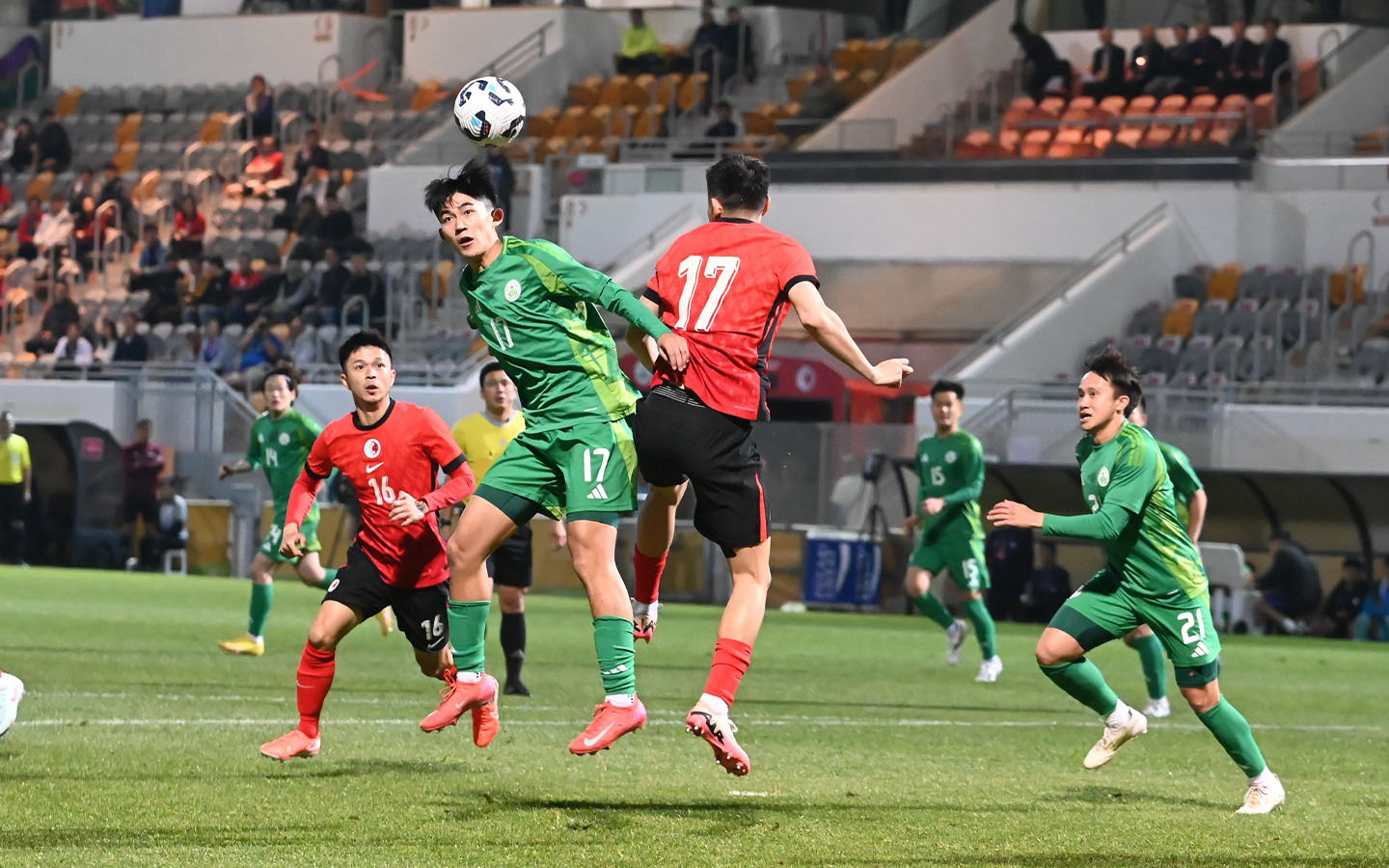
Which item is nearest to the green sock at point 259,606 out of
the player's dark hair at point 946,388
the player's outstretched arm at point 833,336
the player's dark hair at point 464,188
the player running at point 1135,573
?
the player's dark hair at point 946,388

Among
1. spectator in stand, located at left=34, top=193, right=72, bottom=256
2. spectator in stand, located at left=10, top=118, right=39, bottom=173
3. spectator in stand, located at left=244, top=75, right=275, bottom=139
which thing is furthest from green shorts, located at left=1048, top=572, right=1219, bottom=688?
spectator in stand, located at left=10, top=118, right=39, bottom=173

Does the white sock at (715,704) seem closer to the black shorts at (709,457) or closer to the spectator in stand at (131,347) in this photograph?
the black shorts at (709,457)

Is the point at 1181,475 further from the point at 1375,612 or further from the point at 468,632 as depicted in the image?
the point at 1375,612

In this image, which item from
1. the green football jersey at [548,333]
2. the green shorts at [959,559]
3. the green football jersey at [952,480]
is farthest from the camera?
the green shorts at [959,559]

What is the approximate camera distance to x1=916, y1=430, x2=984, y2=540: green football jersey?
49.6 ft

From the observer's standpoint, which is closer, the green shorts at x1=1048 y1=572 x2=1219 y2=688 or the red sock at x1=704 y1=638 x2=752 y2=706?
the red sock at x1=704 y1=638 x2=752 y2=706

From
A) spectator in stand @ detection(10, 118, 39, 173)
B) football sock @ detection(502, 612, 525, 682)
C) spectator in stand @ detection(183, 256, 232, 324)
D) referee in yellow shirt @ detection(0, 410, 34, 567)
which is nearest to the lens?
football sock @ detection(502, 612, 525, 682)

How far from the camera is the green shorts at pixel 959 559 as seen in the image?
15258mm

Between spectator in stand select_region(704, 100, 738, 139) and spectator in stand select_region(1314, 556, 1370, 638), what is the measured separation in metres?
13.3

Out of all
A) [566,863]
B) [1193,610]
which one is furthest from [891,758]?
[566,863]

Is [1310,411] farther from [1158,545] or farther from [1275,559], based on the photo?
[1158,545]

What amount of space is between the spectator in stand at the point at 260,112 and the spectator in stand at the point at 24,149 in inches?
161

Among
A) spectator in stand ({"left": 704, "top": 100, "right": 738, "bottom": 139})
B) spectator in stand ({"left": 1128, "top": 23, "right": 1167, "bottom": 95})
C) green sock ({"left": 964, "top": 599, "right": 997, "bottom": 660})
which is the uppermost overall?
spectator in stand ({"left": 1128, "top": 23, "right": 1167, "bottom": 95})

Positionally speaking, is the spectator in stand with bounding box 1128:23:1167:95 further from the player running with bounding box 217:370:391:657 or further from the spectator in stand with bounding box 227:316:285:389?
the player running with bounding box 217:370:391:657
